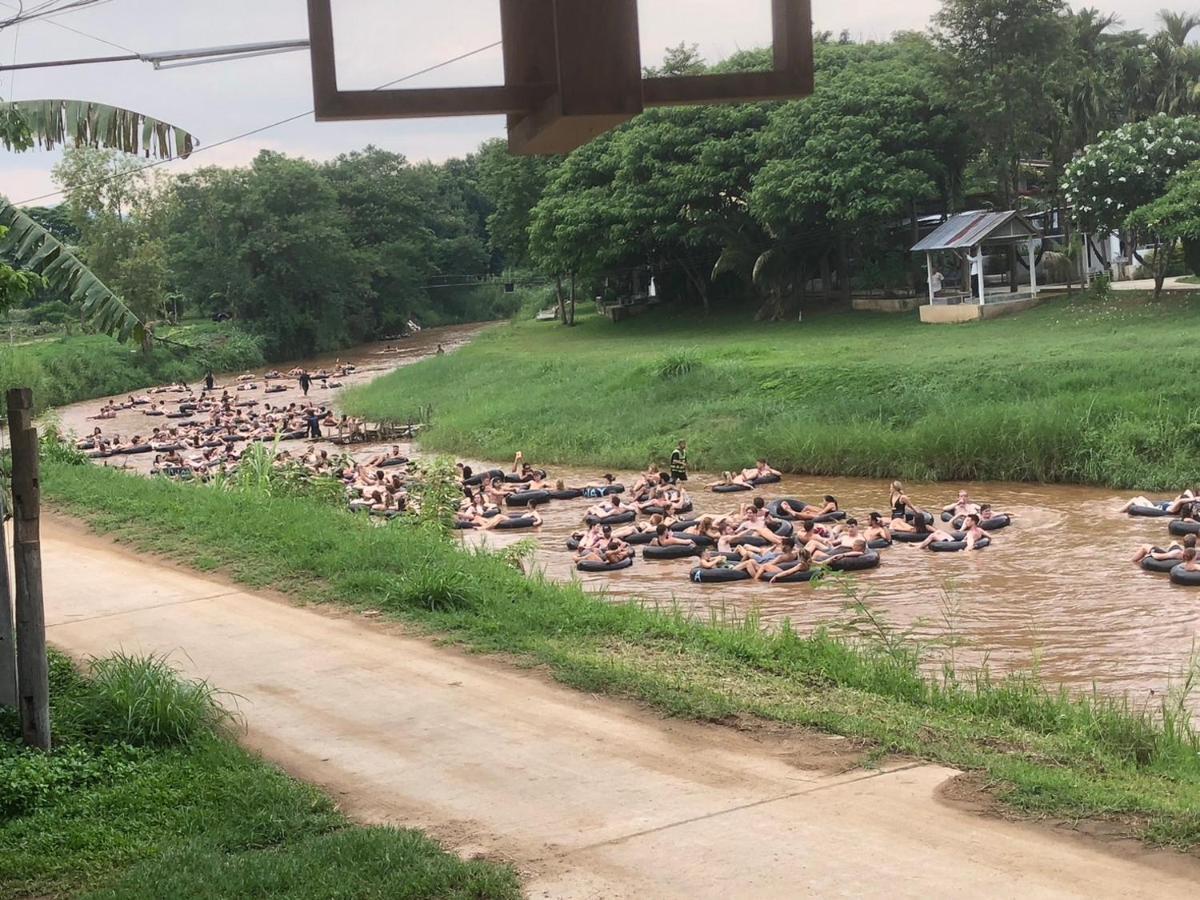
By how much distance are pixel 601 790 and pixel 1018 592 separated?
1002 centimetres

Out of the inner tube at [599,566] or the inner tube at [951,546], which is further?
the inner tube at [599,566]

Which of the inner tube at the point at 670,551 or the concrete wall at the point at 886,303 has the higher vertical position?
the concrete wall at the point at 886,303

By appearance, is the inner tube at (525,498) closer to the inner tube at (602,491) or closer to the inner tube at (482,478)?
the inner tube at (602,491)

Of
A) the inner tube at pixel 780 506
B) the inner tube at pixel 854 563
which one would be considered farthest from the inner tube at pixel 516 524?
the inner tube at pixel 854 563

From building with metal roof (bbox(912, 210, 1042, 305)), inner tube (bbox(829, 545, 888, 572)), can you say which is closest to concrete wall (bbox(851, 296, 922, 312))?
building with metal roof (bbox(912, 210, 1042, 305))

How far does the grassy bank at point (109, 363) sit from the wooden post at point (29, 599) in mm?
40621

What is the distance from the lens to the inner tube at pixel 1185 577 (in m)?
14.8

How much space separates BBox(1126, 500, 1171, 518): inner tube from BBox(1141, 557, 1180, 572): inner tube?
328 cm

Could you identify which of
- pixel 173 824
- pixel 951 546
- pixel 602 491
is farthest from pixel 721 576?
pixel 173 824

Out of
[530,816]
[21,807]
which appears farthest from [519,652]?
[21,807]

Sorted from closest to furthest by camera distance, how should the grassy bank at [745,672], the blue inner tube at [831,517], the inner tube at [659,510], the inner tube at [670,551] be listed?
the grassy bank at [745,672] → the inner tube at [670,551] → the blue inner tube at [831,517] → the inner tube at [659,510]

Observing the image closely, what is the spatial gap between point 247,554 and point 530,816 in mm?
7831

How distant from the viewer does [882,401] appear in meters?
25.8

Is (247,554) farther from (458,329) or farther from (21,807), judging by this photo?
(458,329)
